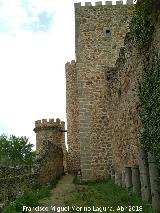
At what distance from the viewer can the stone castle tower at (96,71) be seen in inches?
757

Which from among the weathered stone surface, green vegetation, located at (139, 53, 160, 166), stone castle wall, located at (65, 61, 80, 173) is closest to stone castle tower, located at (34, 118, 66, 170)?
stone castle wall, located at (65, 61, 80, 173)

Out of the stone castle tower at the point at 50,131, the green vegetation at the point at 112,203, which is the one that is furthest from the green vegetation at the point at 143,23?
the stone castle tower at the point at 50,131

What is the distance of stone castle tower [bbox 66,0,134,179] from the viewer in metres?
19.2

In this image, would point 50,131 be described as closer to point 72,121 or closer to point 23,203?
point 72,121

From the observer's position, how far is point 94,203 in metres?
10.8

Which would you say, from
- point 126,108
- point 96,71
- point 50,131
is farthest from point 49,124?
point 126,108

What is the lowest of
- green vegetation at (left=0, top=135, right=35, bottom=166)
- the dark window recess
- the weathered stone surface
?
the weathered stone surface

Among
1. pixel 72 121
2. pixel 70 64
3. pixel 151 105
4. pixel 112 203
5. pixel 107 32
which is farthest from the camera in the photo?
pixel 70 64

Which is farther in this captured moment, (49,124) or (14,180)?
(49,124)

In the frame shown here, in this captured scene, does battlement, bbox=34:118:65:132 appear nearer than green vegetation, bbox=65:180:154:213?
No

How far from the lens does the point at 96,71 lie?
20.1m

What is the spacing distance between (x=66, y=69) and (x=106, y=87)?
9802 millimetres

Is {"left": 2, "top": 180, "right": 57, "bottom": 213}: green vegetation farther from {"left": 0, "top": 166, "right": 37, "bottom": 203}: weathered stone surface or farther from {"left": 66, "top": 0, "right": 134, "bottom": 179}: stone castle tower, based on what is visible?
{"left": 66, "top": 0, "right": 134, "bottom": 179}: stone castle tower

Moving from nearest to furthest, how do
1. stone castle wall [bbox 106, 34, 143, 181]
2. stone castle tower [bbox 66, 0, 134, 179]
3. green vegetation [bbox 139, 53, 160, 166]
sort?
green vegetation [bbox 139, 53, 160, 166] → stone castle wall [bbox 106, 34, 143, 181] → stone castle tower [bbox 66, 0, 134, 179]
